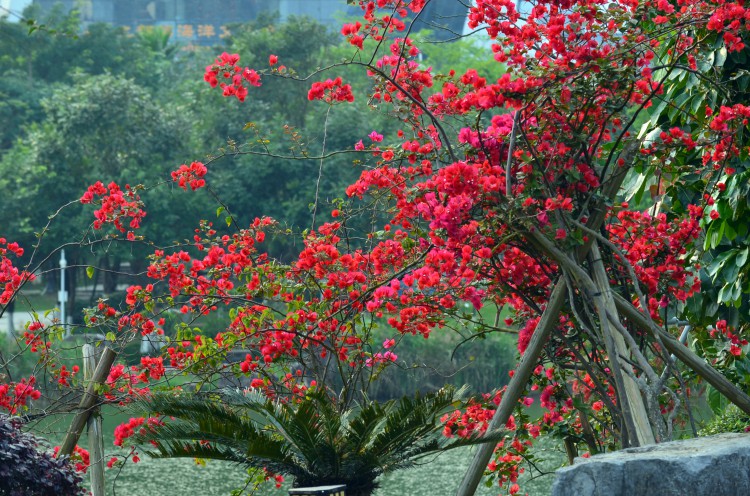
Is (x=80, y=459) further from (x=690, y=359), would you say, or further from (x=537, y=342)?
(x=690, y=359)

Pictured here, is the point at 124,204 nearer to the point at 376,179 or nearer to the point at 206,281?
the point at 206,281

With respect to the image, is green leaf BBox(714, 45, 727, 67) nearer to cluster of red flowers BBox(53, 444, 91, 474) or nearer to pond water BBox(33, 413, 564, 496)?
cluster of red flowers BBox(53, 444, 91, 474)

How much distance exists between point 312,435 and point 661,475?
8.25 ft

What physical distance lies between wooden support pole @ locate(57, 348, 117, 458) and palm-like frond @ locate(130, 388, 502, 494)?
0.57 metres

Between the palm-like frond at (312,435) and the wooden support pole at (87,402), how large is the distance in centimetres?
57

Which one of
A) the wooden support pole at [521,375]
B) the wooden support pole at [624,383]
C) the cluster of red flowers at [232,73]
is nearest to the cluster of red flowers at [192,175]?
the cluster of red flowers at [232,73]

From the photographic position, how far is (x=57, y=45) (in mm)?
37000

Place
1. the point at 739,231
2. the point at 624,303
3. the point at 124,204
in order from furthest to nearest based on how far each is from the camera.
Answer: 1. the point at 124,204
2. the point at 739,231
3. the point at 624,303

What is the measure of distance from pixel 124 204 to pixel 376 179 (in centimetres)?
185

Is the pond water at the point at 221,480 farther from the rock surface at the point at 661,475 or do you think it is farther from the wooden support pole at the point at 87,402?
the rock surface at the point at 661,475

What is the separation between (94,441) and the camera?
6965mm

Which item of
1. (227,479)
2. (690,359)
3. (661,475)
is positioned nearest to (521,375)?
(690,359)

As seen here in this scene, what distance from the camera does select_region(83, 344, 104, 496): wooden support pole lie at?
22.9ft

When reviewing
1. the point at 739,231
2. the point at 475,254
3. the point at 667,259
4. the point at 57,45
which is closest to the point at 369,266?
the point at 475,254
